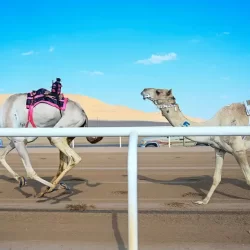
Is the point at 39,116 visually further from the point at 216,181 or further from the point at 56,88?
the point at 216,181

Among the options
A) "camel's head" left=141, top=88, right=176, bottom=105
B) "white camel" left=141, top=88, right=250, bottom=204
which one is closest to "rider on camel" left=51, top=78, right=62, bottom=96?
"white camel" left=141, top=88, right=250, bottom=204

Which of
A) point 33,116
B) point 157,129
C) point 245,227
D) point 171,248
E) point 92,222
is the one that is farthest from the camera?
point 33,116

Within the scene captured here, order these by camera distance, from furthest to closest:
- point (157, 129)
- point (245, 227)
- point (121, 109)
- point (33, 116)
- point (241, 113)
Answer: point (121, 109) → point (33, 116) → point (241, 113) → point (245, 227) → point (157, 129)

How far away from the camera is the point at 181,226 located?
201 inches

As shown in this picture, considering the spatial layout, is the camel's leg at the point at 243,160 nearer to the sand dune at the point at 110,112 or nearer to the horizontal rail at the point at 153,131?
the horizontal rail at the point at 153,131

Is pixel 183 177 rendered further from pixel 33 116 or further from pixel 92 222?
pixel 92 222

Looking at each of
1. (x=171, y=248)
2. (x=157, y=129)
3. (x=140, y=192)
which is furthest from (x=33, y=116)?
(x=157, y=129)

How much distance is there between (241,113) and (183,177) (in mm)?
3369

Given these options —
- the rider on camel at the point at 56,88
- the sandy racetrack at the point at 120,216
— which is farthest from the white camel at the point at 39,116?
the sandy racetrack at the point at 120,216

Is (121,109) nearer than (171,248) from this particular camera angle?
No

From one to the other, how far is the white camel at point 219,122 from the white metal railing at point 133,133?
11.5 ft

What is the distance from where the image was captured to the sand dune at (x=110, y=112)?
9350 cm

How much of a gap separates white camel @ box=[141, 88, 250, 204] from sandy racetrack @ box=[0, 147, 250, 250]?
546 mm

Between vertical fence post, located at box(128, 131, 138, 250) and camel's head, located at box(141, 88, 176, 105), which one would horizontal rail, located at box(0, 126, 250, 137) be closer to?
vertical fence post, located at box(128, 131, 138, 250)
